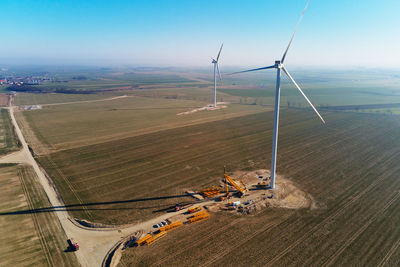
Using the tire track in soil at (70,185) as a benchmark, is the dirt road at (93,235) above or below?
below

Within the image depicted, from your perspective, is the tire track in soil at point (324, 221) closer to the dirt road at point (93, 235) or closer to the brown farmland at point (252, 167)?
the brown farmland at point (252, 167)

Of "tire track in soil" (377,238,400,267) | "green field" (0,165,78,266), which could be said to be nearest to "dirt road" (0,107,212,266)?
"green field" (0,165,78,266)

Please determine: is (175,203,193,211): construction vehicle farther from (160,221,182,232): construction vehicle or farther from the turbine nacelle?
the turbine nacelle

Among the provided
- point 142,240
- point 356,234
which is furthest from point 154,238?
point 356,234

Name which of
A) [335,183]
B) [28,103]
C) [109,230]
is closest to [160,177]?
[109,230]

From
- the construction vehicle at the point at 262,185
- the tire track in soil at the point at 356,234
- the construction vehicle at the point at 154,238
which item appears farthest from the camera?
the construction vehicle at the point at 262,185

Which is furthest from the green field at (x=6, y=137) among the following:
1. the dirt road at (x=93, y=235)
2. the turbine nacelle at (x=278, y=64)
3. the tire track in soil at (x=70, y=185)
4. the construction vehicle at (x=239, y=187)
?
the turbine nacelle at (x=278, y=64)

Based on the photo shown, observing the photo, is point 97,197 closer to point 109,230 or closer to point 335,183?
point 109,230
